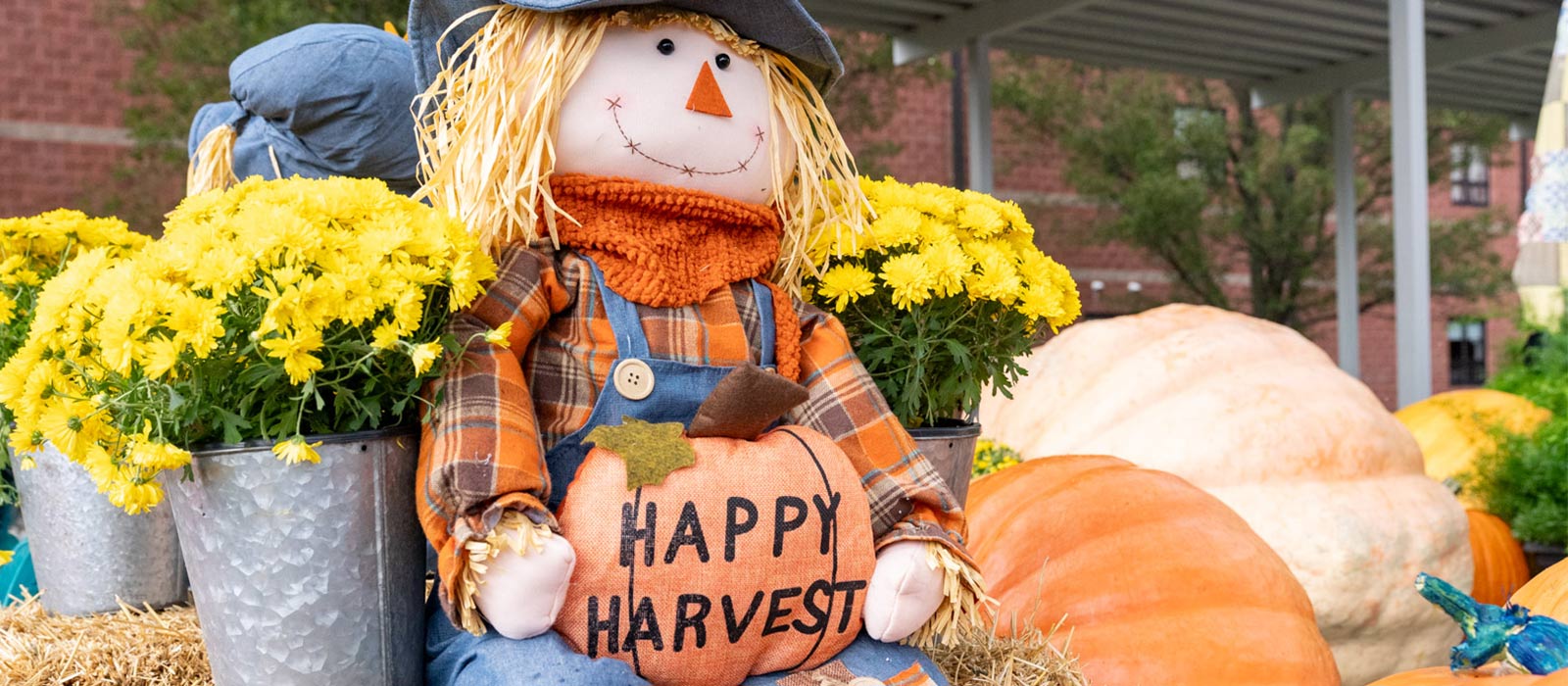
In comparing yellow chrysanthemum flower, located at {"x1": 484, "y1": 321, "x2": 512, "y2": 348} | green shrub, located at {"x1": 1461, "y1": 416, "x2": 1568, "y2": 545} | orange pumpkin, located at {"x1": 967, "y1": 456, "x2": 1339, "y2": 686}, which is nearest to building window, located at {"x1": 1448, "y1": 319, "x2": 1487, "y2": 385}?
green shrub, located at {"x1": 1461, "y1": 416, "x2": 1568, "y2": 545}

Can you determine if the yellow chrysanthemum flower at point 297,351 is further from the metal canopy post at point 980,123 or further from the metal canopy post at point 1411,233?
the metal canopy post at point 980,123

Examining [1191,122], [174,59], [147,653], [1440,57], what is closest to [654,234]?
[147,653]

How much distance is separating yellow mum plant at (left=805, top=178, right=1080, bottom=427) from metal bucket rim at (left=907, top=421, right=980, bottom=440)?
1.1 inches

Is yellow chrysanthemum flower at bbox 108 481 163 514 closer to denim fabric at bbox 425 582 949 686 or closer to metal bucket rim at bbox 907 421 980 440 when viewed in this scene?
denim fabric at bbox 425 582 949 686

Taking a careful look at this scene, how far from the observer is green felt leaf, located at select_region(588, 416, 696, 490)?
1.26 m

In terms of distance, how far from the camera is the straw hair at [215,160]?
200 cm

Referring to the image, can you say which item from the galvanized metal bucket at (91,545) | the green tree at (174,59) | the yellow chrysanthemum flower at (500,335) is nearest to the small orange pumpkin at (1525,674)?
the yellow chrysanthemum flower at (500,335)

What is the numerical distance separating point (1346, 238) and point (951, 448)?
26.8ft

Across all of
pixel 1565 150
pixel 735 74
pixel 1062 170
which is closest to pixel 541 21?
pixel 735 74

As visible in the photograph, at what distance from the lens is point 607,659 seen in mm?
1253

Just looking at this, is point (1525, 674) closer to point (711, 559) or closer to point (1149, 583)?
point (1149, 583)

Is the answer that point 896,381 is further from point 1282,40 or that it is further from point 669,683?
point 1282,40

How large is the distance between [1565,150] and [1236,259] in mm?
9018

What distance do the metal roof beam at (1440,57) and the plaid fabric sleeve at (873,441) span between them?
7658 millimetres
